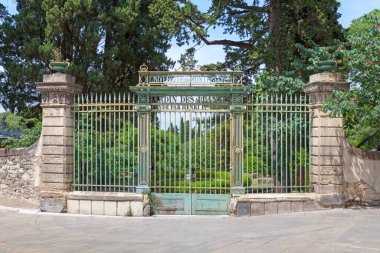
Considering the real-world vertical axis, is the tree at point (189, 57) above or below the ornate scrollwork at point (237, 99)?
above

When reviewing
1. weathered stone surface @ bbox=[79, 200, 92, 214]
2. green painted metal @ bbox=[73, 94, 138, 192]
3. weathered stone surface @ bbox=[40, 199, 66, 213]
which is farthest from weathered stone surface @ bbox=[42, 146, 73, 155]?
weathered stone surface @ bbox=[79, 200, 92, 214]

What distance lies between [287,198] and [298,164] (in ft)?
3.88

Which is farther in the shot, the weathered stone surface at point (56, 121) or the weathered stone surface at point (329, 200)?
the weathered stone surface at point (56, 121)

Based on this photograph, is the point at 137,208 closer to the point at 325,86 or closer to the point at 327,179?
the point at 327,179

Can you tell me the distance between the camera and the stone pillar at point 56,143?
1056cm

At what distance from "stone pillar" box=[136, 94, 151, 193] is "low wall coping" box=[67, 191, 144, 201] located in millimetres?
241

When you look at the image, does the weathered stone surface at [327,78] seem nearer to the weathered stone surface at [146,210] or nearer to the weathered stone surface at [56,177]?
the weathered stone surface at [146,210]

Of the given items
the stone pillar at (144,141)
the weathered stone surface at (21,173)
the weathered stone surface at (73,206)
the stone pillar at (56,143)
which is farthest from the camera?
the weathered stone surface at (21,173)

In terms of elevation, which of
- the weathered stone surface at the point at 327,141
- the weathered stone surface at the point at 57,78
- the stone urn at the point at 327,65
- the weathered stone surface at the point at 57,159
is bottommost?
the weathered stone surface at the point at 57,159

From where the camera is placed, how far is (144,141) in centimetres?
1038

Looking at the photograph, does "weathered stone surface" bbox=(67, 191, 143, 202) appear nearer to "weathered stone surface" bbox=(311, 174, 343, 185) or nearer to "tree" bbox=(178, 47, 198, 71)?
"weathered stone surface" bbox=(311, 174, 343, 185)

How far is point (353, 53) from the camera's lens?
1016cm

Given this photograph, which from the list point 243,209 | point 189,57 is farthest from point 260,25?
point 243,209

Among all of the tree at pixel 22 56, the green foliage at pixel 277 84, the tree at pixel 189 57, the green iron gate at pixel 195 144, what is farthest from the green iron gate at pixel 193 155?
the tree at pixel 22 56
